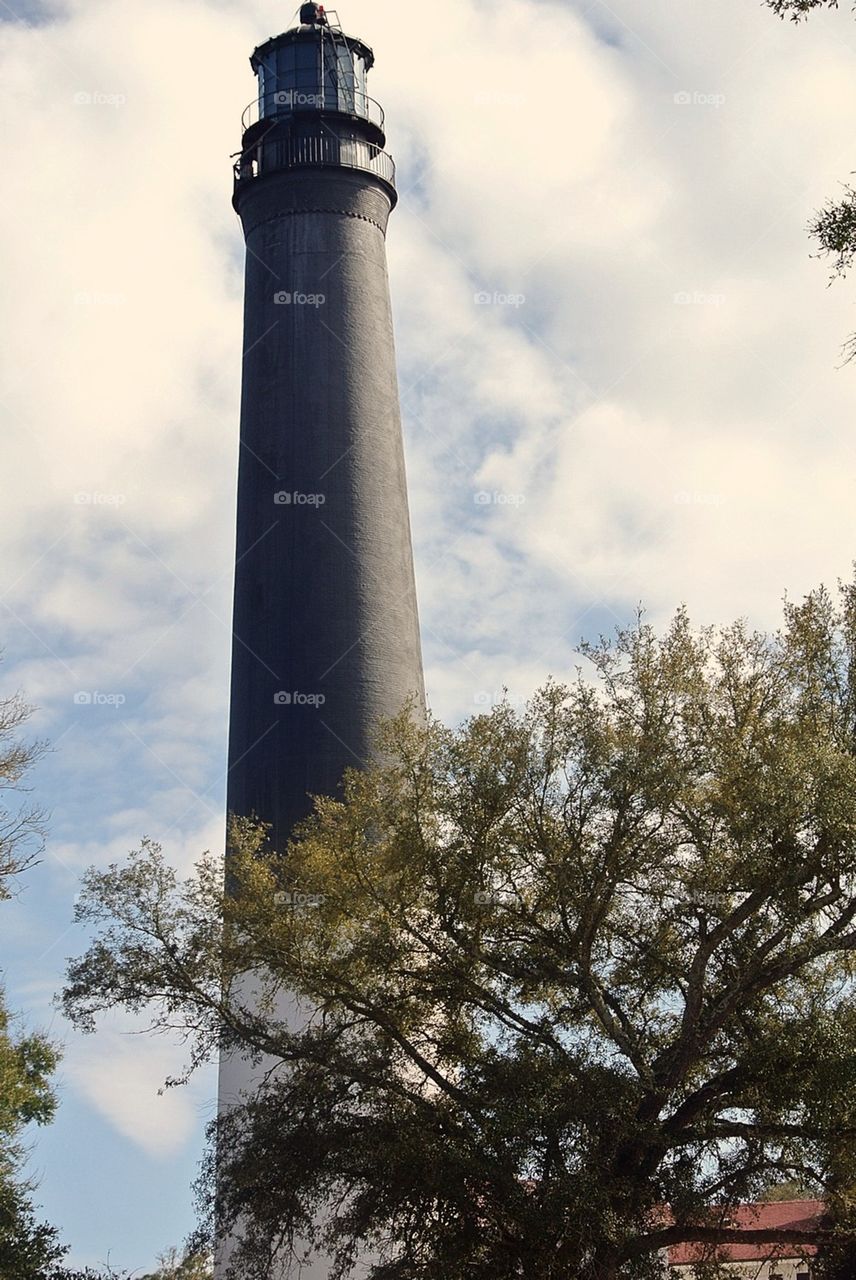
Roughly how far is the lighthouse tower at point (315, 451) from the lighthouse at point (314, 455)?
0.15 feet

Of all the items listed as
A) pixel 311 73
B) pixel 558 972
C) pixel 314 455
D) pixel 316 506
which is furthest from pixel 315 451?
pixel 558 972

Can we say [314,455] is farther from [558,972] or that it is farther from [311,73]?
[558,972]

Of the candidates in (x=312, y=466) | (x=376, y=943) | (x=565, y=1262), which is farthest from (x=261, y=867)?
(x=312, y=466)

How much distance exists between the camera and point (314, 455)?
34.7m

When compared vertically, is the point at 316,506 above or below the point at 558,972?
above

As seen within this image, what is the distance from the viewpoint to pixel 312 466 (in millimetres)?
34656

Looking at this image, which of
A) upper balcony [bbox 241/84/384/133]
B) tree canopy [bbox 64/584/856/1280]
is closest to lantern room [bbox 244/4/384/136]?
upper balcony [bbox 241/84/384/133]

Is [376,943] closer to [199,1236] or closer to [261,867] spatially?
[261,867]

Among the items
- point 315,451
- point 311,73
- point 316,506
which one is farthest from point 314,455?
point 311,73

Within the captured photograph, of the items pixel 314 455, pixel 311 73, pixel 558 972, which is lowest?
pixel 558 972

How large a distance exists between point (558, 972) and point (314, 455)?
56.4ft

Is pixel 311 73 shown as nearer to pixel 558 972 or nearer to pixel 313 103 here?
pixel 313 103

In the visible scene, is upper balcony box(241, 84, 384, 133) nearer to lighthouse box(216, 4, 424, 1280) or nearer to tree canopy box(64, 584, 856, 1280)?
lighthouse box(216, 4, 424, 1280)

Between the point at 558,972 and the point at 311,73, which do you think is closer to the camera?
the point at 558,972
